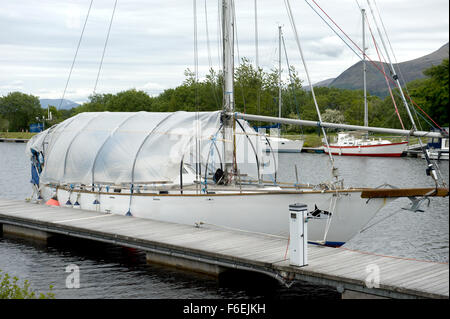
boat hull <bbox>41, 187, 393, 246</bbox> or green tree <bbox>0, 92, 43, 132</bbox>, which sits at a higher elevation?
green tree <bbox>0, 92, 43, 132</bbox>

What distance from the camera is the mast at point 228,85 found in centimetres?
2216

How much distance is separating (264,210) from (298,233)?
5329 millimetres

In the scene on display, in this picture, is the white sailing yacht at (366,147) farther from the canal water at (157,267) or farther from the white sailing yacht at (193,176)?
the white sailing yacht at (193,176)

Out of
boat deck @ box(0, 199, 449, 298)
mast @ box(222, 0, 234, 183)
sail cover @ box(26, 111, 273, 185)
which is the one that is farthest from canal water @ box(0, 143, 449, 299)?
mast @ box(222, 0, 234, 183)

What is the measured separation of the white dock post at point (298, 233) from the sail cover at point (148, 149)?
731 cm

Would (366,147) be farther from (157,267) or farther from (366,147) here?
(157,267)

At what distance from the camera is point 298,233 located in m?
14.8

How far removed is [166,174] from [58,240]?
198 inches

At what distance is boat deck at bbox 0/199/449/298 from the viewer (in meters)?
14.1

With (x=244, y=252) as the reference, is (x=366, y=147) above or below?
above

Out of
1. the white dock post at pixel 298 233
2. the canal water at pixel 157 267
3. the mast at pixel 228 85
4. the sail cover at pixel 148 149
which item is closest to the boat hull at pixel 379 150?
the canal water at pixel 157 267

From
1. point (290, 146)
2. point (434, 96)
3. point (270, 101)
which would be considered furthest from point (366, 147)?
point (270, 101)

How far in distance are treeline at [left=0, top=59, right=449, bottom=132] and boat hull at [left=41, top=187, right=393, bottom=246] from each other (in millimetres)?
20793

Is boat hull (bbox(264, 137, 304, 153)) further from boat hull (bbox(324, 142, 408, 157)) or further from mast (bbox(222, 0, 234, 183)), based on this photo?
mast (bbox(222, 0, 234, 183))
